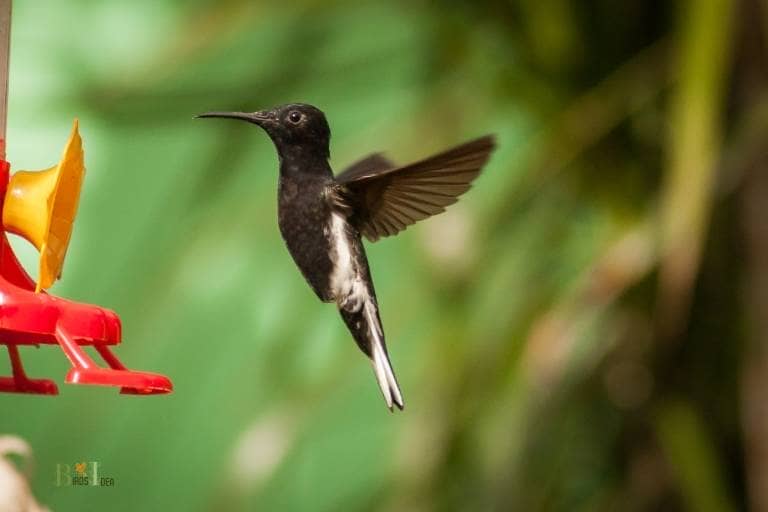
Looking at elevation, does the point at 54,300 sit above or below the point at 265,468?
above

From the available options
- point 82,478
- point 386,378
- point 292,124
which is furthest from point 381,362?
point 82,478

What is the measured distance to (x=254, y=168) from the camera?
2400 millimetres

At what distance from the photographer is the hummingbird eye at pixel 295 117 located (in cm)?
69

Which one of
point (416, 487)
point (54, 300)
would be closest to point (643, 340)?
point (416, 487)

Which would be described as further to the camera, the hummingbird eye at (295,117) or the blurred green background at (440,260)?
the blurred green background at (440,260)

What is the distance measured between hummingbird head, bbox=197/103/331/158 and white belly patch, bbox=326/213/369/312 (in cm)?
8

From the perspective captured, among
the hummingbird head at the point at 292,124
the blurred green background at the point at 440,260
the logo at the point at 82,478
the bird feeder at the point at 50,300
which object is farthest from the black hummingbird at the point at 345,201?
the blurred green background at the point at 440,260

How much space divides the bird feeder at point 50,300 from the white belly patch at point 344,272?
14cm

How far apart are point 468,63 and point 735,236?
0.56 meters

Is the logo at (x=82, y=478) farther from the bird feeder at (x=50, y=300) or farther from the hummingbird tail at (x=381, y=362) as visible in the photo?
the hummingbird tail at (x=381, y=362)

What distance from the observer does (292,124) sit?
691 millimetres

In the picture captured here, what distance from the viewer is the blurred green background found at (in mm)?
1550

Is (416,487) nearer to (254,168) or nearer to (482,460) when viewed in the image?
(482,460)

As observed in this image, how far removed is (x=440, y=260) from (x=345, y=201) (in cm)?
90
